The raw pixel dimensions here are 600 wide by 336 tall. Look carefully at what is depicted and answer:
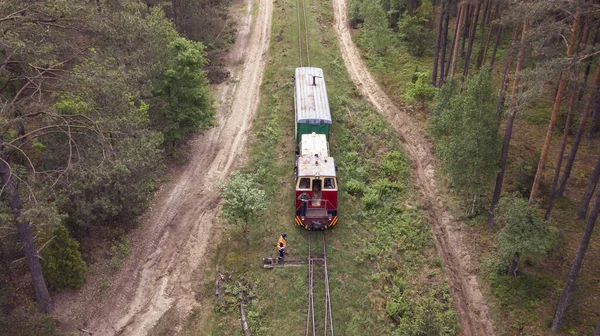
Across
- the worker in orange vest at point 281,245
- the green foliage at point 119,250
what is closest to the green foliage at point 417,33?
the worker in orange vest at point 281,245

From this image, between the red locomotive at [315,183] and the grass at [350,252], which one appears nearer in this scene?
the grass at [350,252]

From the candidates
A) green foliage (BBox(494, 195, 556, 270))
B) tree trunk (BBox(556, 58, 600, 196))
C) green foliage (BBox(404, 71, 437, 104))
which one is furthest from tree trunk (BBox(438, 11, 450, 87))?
green foliage (BBox(494, 195, 556, 270))

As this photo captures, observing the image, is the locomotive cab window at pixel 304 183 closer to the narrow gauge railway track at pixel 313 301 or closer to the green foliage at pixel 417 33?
the narrow gauge railway track at pixel 313 301

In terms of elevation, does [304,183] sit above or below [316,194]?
above

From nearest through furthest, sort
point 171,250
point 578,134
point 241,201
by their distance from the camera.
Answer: point 578,134, point 241,201, point 171,250

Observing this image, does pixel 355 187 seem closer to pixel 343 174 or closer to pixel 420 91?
pixel 343 174

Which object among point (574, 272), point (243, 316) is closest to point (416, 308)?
point (574, 272)
